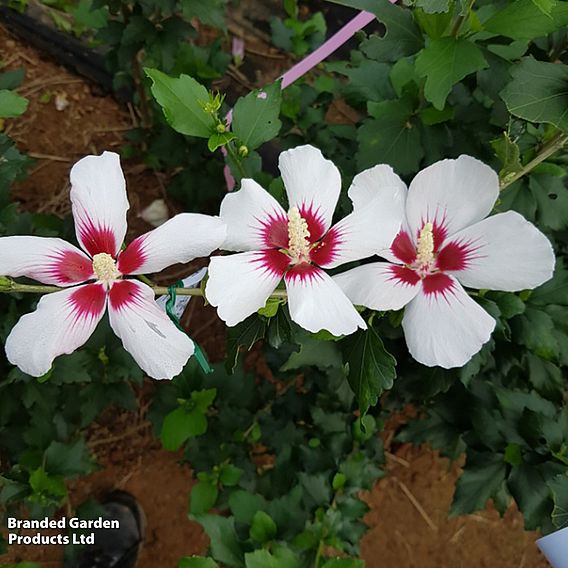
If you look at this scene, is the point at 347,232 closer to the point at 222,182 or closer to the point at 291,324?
the point at 291,324

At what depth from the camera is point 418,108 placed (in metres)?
1.20

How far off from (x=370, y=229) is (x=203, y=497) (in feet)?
3.08

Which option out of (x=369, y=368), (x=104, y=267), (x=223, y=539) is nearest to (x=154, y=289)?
(x=104, y=267)

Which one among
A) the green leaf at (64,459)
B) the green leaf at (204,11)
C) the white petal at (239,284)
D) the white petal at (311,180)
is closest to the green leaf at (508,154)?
the white petal at (311,180)

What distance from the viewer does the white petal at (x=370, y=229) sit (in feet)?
2.55

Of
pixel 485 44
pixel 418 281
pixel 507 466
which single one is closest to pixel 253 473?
pixel 507 466

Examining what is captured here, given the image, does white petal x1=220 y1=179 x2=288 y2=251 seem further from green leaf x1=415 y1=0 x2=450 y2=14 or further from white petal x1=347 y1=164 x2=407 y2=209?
green leaf x1=415 y1=0 x2=450 y2=14

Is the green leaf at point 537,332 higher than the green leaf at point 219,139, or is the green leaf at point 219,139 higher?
the green leaf at point 219,139

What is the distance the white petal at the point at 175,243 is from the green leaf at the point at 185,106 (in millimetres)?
172

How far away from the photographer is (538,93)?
0.90 m

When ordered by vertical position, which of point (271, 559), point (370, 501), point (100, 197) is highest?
point (100, 197)

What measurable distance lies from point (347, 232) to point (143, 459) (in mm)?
1376

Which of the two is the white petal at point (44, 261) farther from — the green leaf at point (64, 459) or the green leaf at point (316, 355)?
the green leaf at point (64, 459)

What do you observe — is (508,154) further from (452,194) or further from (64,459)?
(64,459)
